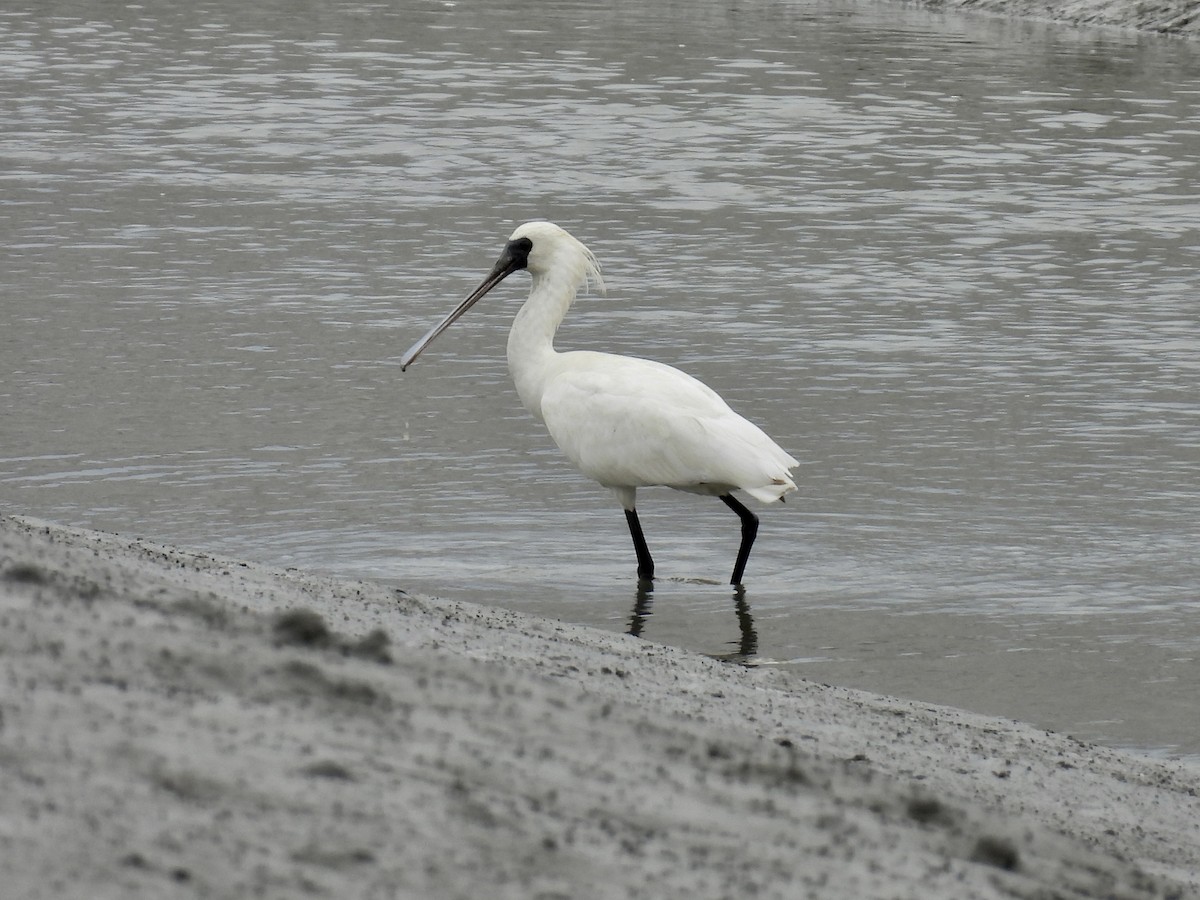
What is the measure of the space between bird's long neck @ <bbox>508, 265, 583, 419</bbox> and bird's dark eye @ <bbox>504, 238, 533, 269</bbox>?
18cm

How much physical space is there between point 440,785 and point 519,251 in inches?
240

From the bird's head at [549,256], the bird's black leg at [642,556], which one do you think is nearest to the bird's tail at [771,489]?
the bird's black leg at [642,556]

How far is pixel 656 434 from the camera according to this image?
28.9ft

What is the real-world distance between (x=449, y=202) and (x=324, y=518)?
8.46m

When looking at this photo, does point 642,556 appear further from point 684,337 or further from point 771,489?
point 684,337

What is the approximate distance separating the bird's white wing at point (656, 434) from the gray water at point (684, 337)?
449 mm

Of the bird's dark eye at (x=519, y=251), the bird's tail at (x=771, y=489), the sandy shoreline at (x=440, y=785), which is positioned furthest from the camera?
the bird's dark eye at (x=519, y=251)

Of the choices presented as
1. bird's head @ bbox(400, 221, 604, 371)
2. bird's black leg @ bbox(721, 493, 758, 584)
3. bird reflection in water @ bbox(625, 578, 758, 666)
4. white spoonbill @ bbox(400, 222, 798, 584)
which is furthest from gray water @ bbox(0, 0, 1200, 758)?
bird's head @ bbox(400, 221, 604, 371)

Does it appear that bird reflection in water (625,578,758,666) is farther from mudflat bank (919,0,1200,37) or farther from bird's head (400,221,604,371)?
mudflat bank (919,0,1200,37)

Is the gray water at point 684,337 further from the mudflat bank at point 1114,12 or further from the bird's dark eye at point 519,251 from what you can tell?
the mudflat bank at point 1114,12

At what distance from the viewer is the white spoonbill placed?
8688 millimetres

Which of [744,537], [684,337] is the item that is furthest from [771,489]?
[684,337]

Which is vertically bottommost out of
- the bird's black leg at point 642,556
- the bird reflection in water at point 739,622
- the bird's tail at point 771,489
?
the bird reflection in water at point 739,622

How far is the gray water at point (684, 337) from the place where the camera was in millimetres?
8594
